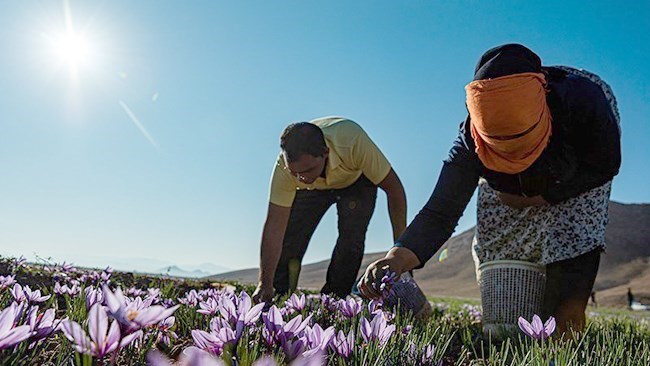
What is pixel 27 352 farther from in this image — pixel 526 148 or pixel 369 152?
pixel 369 152

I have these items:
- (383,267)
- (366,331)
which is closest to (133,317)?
(366,331)

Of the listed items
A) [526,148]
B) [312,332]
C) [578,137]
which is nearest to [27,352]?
[312,332]

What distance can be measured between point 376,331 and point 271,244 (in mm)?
2601

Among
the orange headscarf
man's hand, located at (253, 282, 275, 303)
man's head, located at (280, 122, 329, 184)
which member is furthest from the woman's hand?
man's head, located at (280, 122, 329, 184)

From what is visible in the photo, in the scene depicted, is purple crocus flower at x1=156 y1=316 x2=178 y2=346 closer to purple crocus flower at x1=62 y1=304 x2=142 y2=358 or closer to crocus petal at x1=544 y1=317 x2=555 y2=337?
purple crocus flower at x1=62 y1=304 x2=142 y2=358

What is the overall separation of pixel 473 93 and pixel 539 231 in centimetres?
127

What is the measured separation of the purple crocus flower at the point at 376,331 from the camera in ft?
4.83

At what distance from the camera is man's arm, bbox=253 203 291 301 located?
3.79 m

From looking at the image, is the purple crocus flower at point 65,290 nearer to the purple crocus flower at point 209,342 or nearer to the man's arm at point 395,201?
the purple crocus flower at point 209,342

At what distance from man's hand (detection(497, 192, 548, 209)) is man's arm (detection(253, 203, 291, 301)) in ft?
5.39

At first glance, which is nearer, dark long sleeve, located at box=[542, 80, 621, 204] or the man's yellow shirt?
dark long sleeve, located at box=[542, 80, 621, 204]

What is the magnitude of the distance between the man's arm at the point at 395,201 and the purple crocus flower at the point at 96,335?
342cm

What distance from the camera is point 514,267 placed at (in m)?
3.42

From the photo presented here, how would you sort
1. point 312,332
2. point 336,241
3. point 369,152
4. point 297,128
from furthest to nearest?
point 336,241 < point 369,152 < point 297,128 < point 312,332
